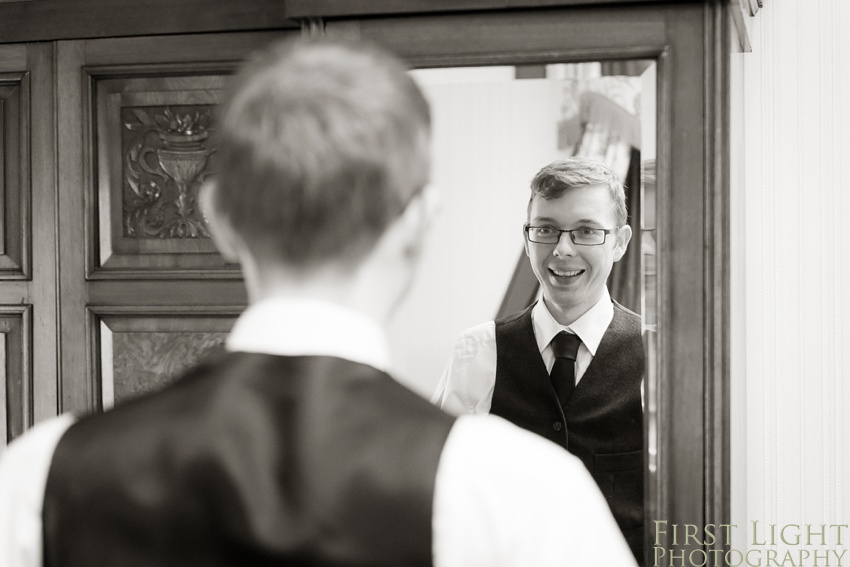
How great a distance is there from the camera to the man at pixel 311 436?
643mm

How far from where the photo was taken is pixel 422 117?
67 cm

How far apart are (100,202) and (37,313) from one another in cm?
24

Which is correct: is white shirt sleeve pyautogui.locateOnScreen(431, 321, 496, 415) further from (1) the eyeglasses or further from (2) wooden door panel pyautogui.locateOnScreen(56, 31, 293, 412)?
(2) wooden door panel pyautogui.locateOnScreen(56, 31, 293, 412)

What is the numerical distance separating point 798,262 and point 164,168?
46.4 inches

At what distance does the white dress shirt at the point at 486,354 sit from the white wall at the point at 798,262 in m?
0.53

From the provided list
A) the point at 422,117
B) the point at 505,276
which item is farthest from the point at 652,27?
the point at 422,117

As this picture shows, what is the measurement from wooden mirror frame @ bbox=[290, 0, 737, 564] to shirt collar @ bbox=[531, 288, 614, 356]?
89 mm

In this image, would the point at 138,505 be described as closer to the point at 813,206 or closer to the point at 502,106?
the point at 502,106

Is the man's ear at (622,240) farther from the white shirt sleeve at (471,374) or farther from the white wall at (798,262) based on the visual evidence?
the white wall at (798,262)

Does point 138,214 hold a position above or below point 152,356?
above

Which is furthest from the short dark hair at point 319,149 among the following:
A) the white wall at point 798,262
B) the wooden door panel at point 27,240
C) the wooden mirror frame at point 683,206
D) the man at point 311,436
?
the white wall at point 798,262

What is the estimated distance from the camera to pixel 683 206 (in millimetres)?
1277

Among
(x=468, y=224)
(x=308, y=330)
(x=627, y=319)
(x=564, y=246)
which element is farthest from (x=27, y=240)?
(x=308, y=330)

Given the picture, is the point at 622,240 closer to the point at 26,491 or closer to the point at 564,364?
the point at 564,364
